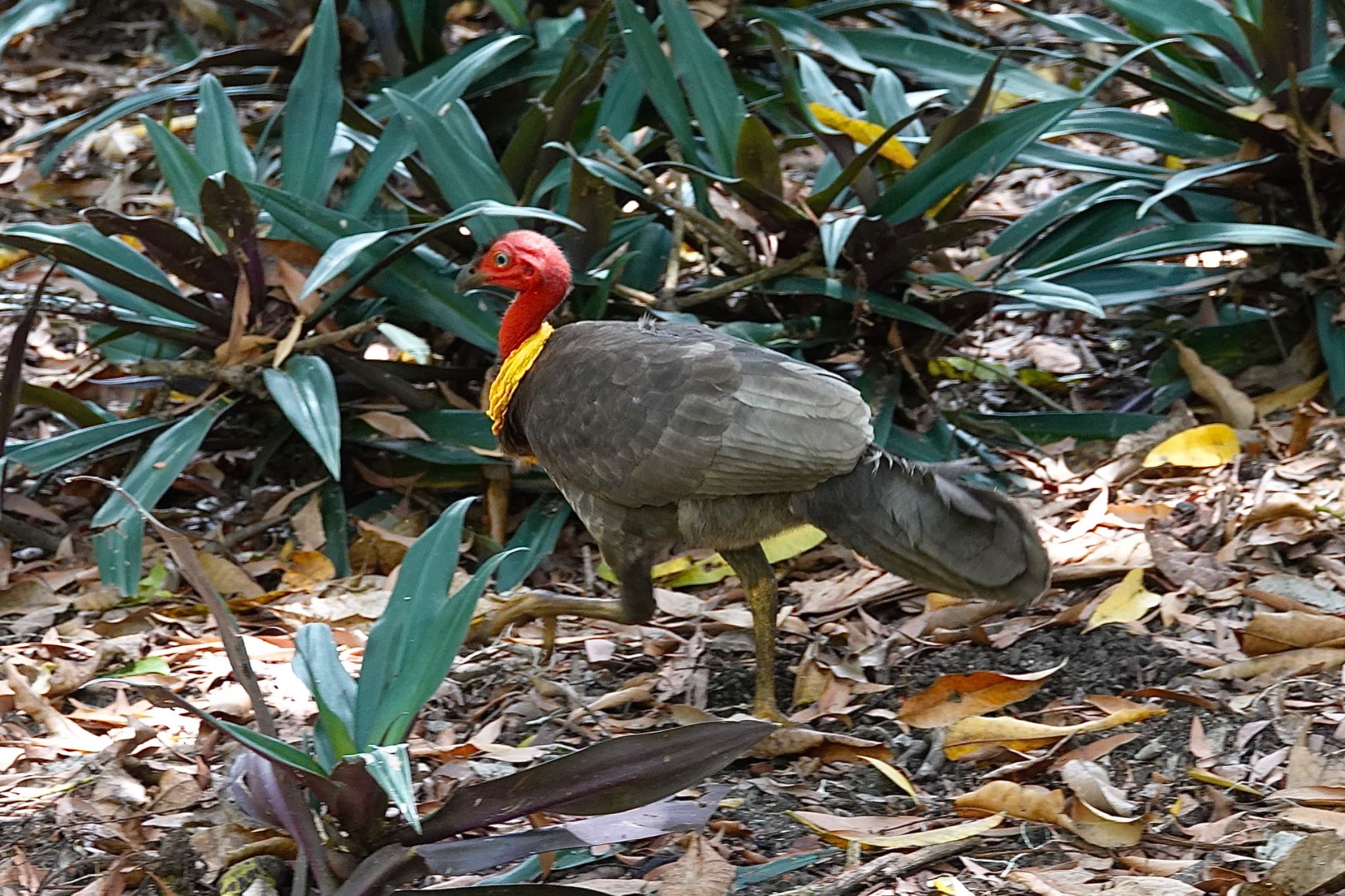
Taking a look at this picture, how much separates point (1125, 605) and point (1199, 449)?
2.94 feet

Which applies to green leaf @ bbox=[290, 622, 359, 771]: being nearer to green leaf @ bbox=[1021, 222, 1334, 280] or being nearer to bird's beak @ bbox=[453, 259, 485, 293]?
bird's beak @ bbox=[453, 259, 485, 293]

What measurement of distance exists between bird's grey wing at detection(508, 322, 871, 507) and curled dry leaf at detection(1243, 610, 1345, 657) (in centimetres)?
109

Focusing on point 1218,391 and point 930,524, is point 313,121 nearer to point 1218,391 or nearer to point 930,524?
point 930,524

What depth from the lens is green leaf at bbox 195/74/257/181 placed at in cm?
482

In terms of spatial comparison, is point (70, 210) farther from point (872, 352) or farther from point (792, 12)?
point (872, 352)

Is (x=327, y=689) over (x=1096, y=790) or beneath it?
over

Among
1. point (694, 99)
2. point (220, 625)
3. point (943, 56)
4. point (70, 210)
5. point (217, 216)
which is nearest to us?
point (220, 625)

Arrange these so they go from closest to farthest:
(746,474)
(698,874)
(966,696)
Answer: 1. (698,874)
2. (746,474)
3. (966,696)

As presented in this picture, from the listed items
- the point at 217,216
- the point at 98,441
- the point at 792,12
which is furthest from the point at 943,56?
the point at 98,441

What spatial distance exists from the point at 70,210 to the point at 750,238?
3.53 m

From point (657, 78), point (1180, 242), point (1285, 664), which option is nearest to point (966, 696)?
point (1285, 664)

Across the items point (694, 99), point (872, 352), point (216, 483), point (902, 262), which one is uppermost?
point (694, 99)

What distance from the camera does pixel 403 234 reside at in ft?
14.8

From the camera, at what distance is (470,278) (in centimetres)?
405
